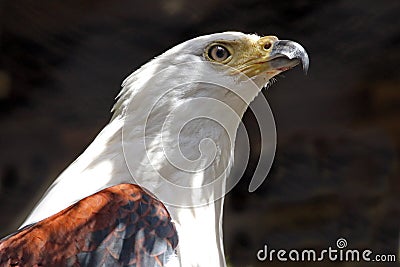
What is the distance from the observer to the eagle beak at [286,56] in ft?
7.19

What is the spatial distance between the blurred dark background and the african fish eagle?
5.72ft

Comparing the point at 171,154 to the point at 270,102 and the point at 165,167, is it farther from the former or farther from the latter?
the point at 270,102

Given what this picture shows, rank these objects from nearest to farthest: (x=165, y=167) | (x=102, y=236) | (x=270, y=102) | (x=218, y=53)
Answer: (x=102, y=236), (x=165, y=167), (x=218, y=53), (x=270, y=102)

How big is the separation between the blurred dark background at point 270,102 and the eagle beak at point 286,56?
5.51 ft

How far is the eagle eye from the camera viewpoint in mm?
2150

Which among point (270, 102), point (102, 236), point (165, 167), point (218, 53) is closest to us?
point (102, 236)

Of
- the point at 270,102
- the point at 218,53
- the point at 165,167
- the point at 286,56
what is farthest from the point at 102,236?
the point at 270,102

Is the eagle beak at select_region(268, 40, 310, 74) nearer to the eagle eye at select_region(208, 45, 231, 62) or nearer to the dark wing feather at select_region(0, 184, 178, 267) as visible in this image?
the eagle eye at select_region(208, 45, 231, 62)

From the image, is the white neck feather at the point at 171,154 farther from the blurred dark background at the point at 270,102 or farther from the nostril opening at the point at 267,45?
the blurred dark background at the point at 270,102

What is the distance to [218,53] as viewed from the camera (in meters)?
2.16

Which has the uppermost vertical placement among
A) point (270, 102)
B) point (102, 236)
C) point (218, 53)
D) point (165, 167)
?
point (270, 102)

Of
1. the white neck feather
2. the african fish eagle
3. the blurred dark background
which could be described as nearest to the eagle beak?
the african fish eagle

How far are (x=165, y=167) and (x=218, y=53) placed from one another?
16.7 inches

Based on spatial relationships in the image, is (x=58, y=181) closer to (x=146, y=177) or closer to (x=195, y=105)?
(x=146, y=177)
